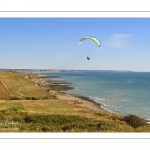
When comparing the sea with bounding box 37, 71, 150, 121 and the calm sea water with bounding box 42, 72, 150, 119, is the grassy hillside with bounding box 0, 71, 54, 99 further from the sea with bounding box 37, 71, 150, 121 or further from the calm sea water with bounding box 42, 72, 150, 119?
the calm sea water with bounding box 42, 72, 150, 119

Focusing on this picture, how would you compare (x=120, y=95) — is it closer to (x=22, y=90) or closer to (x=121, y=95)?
(x=121, y=95)

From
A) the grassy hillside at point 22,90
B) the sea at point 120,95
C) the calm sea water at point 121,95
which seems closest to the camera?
the sea at point 120,95

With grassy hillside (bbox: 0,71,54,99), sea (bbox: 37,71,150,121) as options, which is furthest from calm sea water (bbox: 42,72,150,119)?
grassy hillside (bbox: 0,71,54,99)

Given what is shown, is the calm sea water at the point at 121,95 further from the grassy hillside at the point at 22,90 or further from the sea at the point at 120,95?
the grassy hillside at the point at 22,90

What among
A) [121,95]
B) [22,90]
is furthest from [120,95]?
[22,90]

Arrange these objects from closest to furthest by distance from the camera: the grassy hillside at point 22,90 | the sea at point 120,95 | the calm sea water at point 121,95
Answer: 1. the sea at point 120,95
2. the calm sea water at point 121,95
3. the grassy hillside at point 22,90

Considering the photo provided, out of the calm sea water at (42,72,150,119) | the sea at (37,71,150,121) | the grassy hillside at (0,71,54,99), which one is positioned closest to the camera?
the sea at (37,71,150,121)

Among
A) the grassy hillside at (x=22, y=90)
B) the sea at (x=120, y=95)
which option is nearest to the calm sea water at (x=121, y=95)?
the sea at (x=120, y=95)

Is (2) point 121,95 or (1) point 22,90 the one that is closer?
(1) point 22,90
